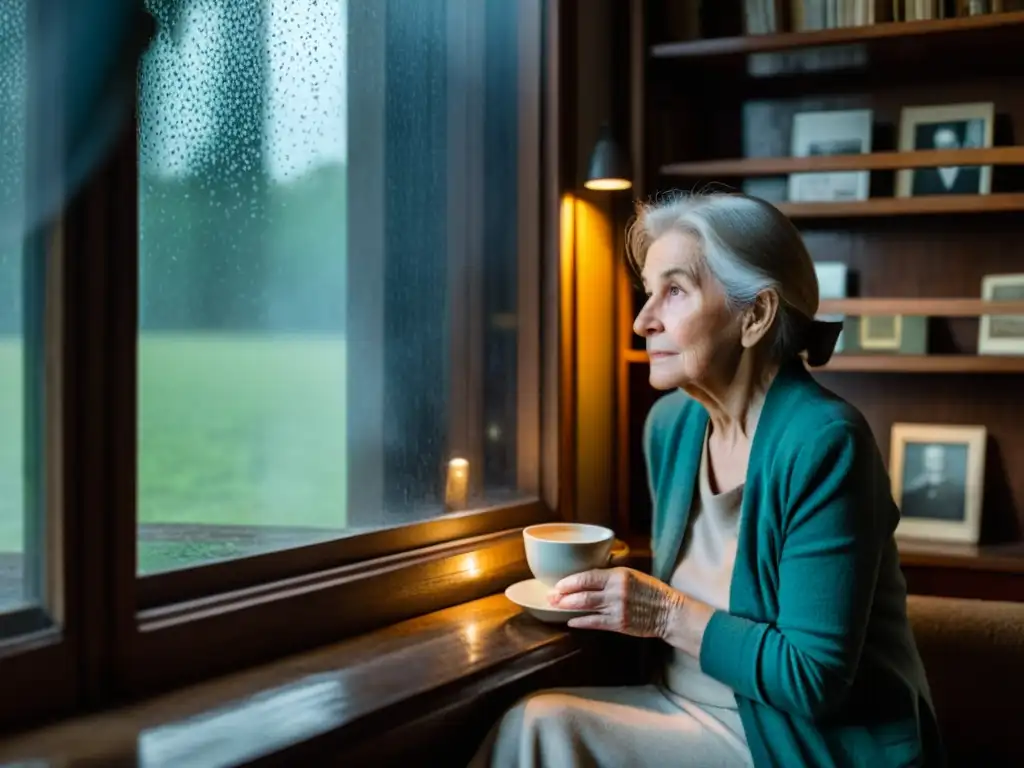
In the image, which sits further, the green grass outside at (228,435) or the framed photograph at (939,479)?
the framed photograph at (939,479)

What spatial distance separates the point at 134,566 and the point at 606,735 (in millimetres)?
623

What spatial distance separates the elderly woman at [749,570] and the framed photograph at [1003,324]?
0.83 metres

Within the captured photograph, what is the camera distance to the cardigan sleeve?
1183mm

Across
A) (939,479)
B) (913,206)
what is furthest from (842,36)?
(939,479)

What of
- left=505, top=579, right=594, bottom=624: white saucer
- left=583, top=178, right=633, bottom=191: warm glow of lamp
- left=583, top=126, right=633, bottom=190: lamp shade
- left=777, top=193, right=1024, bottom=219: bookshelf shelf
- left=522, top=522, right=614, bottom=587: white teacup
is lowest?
left=505, top=579, right=594, bottom=624: white saucer

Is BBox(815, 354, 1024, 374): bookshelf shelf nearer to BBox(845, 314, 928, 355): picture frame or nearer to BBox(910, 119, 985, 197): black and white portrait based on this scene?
BBox(845, 314, 928, 355): picture frame

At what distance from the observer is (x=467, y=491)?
5.81 ft

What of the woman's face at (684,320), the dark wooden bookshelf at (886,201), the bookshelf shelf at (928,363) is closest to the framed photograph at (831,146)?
the dark wooden bookshelf at (886,201)

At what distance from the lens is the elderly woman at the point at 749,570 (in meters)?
1.21

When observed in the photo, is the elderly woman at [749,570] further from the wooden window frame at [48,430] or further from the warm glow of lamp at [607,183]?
the wooden window frame at [48,430]

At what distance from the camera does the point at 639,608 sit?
132 cm

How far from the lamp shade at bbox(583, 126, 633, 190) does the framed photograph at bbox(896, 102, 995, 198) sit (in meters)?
0.64

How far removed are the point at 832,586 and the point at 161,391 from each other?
0.89 meters

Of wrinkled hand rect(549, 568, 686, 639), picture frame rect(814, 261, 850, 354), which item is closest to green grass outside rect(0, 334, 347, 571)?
wrinkled hand rect(549, 568, 686, 639)
